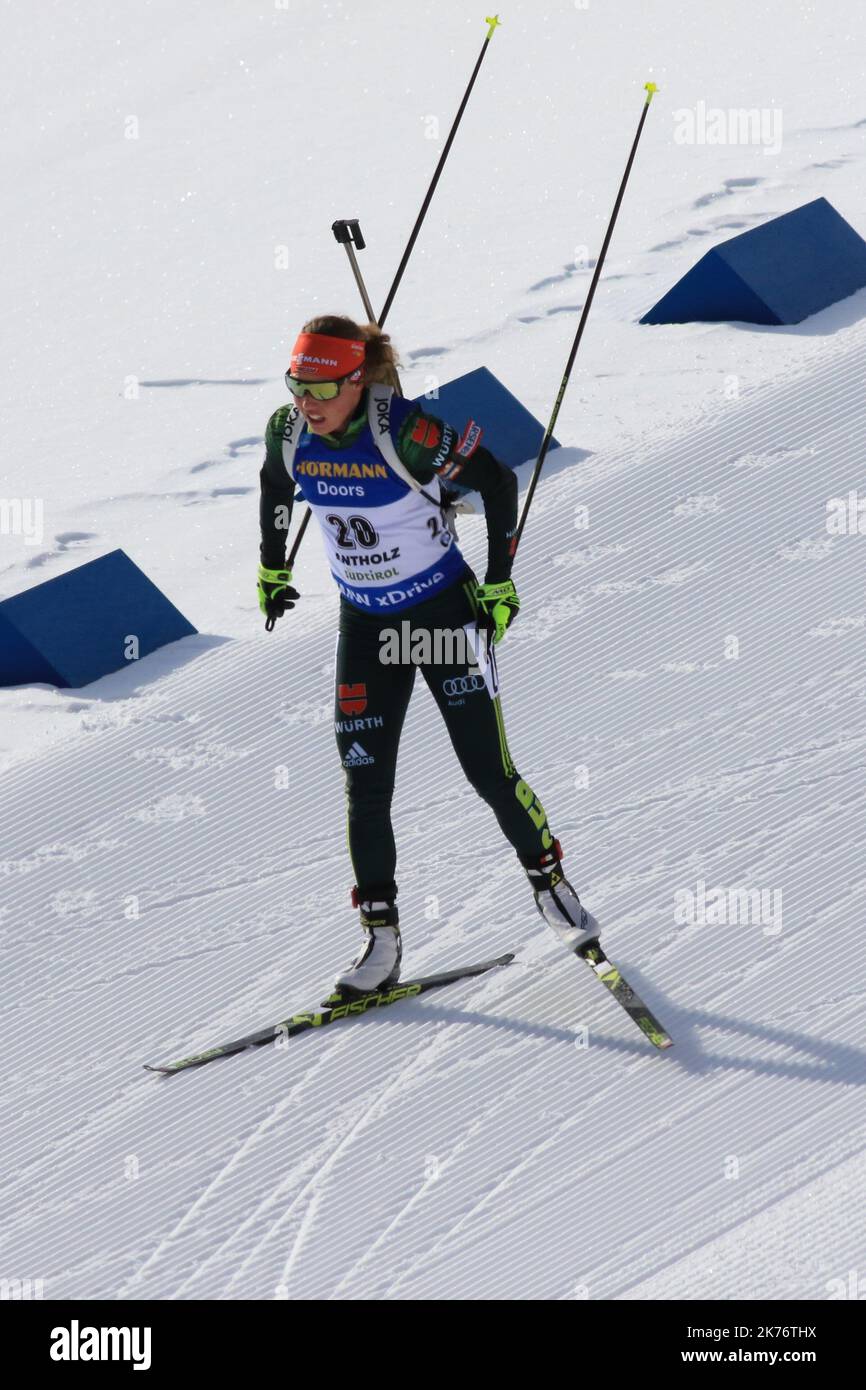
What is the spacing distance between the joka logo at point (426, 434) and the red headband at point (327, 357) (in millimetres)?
208

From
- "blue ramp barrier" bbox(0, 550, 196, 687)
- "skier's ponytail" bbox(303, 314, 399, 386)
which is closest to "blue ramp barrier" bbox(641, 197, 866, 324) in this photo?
"blue ramp barrier" bbox(0, 550, 196, 687)

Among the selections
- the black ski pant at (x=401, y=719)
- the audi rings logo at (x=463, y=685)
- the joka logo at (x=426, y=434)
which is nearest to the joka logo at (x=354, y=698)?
the black ski pant at (x=401, y=719)

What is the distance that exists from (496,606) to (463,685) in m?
0.23

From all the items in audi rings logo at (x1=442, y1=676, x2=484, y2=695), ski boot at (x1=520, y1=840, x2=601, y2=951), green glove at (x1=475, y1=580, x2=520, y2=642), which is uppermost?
green glove at (x1=475, y1=580, x2=520, y2=642)

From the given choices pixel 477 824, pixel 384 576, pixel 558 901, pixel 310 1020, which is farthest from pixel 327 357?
pixel 477 824

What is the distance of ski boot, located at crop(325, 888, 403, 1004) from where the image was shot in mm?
4961

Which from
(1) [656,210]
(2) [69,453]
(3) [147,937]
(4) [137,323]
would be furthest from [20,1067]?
(1) [656,210]

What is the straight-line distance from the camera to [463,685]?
471 centimetres

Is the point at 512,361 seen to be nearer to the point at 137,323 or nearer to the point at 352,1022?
the point at 137,323

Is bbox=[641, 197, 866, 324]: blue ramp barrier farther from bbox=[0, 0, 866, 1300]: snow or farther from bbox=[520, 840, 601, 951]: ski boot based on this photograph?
bbox=[520, 840, 601, 951]: ski boot

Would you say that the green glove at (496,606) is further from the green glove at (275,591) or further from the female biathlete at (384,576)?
the green glove at (275,591)

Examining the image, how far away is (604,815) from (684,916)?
63 centimetres

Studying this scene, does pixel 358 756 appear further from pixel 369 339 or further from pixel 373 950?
pixel 369 339

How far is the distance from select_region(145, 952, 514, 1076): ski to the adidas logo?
674mm
